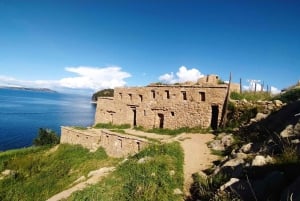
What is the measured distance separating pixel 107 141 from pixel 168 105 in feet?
23.0

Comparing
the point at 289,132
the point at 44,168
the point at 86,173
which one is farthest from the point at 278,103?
the point at 44,168

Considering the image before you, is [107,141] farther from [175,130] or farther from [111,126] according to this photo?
[111,126]

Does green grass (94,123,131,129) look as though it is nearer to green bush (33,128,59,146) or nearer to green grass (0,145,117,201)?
green grass (0,145,117,201)

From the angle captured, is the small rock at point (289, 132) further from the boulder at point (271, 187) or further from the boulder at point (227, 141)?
the boulder at point (227, 141)

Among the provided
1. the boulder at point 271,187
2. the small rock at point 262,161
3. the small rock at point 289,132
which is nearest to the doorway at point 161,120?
the small rock at point 289,132

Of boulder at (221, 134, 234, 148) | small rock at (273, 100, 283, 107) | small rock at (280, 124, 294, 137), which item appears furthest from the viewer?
small rock at (273, 100, 283, 107)

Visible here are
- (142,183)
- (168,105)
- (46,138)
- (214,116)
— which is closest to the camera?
(142,183)

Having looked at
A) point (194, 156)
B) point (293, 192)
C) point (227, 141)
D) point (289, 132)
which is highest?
point (289, 132)

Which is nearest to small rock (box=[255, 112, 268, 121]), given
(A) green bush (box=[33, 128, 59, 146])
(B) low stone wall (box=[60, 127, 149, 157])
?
(B) low stone wall (box=[60, 127, 149, 157])

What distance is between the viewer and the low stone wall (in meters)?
21.4

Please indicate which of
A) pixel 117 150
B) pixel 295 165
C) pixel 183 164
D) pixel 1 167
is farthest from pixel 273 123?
pixel 1 167

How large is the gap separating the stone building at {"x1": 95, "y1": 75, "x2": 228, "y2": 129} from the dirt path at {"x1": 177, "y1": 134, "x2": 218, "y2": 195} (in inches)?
134

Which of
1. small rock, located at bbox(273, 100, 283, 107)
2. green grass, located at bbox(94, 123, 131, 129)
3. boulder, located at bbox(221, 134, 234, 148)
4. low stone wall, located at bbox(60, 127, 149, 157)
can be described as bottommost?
low stone wall, located at bbox(60, 127, 149, 157)

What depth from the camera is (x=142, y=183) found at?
10.6 metres
